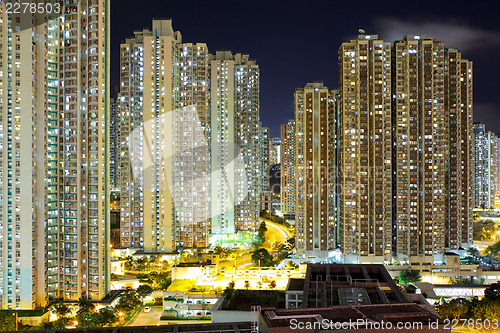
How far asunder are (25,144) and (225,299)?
757 cm

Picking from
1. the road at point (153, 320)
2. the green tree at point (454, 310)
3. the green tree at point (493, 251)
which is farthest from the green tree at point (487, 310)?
the green tree at point (493, 251)

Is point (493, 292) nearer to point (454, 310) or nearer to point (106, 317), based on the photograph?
point (454, 310)

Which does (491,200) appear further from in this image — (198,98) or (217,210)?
(198,98)

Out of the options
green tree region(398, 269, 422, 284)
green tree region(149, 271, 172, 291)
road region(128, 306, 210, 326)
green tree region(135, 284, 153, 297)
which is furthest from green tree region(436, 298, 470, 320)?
green tree region(149, 271, 172, 291)

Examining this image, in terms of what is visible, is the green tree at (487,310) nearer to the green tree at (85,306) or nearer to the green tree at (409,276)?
the green tree at (409,276)

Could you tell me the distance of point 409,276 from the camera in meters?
19.3

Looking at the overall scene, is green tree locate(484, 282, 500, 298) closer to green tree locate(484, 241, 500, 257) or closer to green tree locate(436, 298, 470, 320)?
green tree locate(436, 298, 470, 320)

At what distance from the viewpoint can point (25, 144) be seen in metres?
14.1

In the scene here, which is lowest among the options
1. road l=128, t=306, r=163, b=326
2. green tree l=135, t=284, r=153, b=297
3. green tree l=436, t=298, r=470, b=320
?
road l=128, t=306, r=163, b=326

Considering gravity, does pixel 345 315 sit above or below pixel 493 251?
above

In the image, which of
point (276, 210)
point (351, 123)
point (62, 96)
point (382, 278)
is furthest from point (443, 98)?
point (276, 210)

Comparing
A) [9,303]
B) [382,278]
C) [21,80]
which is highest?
[21,80]

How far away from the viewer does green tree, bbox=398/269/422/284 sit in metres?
19.2

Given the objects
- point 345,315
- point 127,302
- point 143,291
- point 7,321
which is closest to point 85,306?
point 127,302
